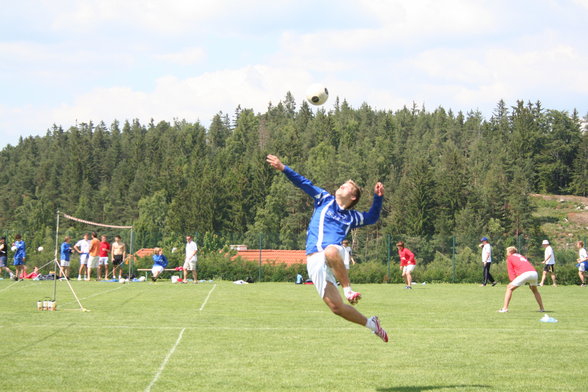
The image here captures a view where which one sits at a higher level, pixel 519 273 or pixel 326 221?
pixel 326 221

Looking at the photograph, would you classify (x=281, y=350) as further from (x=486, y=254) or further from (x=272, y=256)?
(x=272, y=256)

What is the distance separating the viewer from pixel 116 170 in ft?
577

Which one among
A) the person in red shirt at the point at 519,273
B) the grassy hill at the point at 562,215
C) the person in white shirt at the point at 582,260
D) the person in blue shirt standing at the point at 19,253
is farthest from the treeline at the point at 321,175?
the person in red shirt at the point at 519,273

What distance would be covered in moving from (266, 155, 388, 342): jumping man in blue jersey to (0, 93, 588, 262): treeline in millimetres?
75982

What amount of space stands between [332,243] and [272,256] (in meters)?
32.5

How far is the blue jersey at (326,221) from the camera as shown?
897 cm

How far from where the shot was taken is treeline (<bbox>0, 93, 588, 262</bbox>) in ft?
361

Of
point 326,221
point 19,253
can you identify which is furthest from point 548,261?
point 326,221

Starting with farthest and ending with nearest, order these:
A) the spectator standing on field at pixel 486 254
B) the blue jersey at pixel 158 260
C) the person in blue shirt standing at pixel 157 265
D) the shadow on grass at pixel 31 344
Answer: the blue jersey at pixel 158 260
the person in blue shirt standing at pixel 157 265
the spectator standing on field at pixel 486 254
the shadow on grass at pixel 31 344

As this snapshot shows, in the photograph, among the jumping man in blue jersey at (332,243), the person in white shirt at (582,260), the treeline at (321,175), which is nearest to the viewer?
the jumping man in blue jersey at (332,243)

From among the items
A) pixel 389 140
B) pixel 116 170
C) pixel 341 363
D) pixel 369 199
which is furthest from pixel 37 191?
pixel 341 363

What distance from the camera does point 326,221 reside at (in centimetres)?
905

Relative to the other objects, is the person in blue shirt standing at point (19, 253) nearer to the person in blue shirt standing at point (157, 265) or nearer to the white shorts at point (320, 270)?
the person in blue shirt standing at point (157, 265)

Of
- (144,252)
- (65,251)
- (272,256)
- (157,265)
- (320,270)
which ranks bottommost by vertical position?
(157,265)
